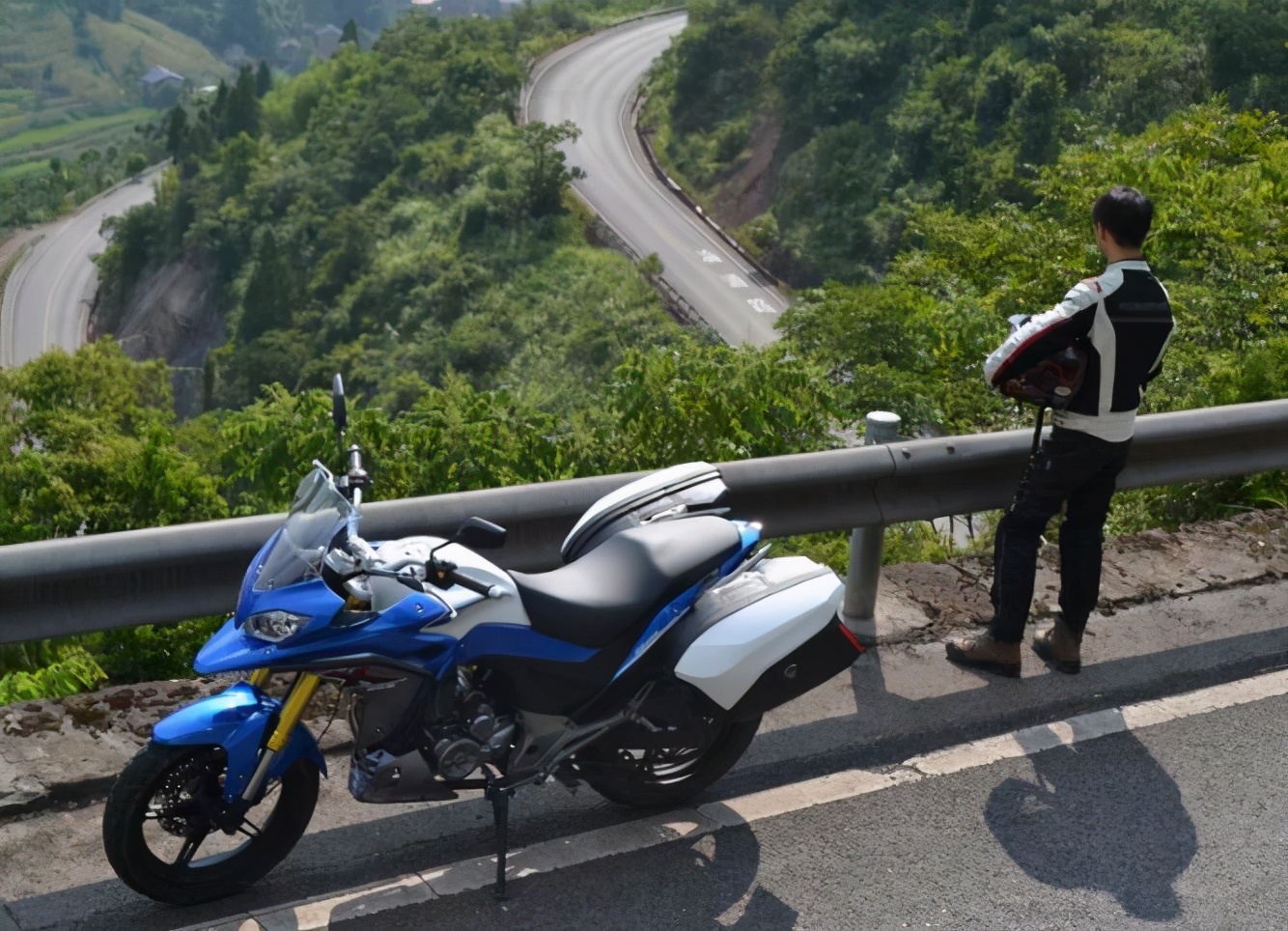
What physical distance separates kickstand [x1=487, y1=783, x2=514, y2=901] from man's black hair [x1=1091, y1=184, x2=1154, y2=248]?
2647mm

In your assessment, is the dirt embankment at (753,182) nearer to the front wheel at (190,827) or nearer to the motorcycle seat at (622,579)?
the motorcycle seat at (622,579)

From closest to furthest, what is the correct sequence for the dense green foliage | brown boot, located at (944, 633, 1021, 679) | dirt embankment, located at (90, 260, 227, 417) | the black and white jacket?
the black and white jacket < brown boot, located at (944, 633, 1021, 679) < the dense green foliage < dirt embankment, located at (90, 260, 227, 417)

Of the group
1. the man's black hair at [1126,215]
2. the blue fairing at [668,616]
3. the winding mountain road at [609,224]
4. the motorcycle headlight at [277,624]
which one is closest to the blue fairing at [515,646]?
the blue fairing at [668,616]

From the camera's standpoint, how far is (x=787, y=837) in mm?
4047

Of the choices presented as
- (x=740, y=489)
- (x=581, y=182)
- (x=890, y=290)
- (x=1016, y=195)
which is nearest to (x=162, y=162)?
(x=581, y=182)

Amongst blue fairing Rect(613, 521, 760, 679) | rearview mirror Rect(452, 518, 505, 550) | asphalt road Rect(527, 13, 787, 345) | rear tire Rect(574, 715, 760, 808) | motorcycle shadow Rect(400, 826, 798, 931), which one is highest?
rearview mirror Rect(452, 518, 505, 550)

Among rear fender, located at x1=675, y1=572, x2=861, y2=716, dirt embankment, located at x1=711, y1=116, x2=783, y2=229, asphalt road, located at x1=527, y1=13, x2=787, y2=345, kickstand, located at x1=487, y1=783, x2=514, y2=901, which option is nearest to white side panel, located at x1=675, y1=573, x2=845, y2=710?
rear fender, located at x1=675, y1=572, x2=861, y2=716

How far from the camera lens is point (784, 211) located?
190 feet

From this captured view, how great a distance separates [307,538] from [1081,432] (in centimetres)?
265

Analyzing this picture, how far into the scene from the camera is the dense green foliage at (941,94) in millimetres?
42781

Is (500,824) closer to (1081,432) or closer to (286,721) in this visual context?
(286,721)

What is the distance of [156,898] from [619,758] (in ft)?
4.13

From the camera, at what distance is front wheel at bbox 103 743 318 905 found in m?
3.46

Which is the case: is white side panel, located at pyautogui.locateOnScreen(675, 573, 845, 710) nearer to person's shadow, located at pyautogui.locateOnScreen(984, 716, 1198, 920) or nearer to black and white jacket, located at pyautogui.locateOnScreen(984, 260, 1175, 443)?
person's shadow, located at pyautogui.locateOnScreen(984, 716, 1198, 920)
